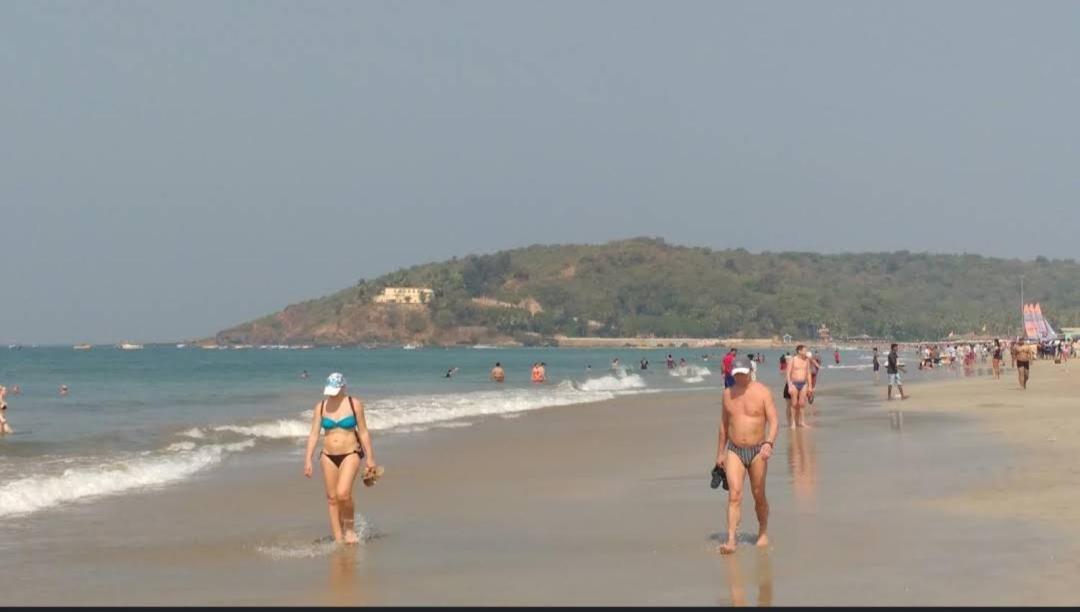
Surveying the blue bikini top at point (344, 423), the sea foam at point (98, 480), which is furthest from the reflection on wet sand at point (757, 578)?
the sea foam at point (98, 480)

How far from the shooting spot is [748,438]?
32.8 feet

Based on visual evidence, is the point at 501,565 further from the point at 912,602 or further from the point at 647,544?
the point at 912,602

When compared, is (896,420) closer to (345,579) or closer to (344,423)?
(344,423)

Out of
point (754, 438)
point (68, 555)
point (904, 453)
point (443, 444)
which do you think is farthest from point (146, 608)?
point (443, 444)

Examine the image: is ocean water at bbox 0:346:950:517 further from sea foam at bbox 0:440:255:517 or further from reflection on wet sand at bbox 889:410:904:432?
reflection on wet sand at bbox 889:410:904:432

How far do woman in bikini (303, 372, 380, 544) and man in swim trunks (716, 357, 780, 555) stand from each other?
305 centimetres

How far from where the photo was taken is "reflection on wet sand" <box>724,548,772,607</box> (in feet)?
26.5

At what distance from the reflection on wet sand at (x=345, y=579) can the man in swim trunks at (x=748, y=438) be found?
297 centimetres

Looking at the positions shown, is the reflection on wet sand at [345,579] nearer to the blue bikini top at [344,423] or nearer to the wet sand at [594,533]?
the wet sand at [594,533]

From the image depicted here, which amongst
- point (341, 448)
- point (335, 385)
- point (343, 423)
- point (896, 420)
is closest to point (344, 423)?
point (343, 423)

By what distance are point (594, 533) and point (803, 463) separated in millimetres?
5880

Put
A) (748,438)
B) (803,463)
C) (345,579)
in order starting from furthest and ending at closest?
(803,463) → (748,438) → (345,579)

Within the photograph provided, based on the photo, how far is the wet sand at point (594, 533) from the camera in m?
8.56

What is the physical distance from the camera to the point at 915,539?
9961 millimetres
